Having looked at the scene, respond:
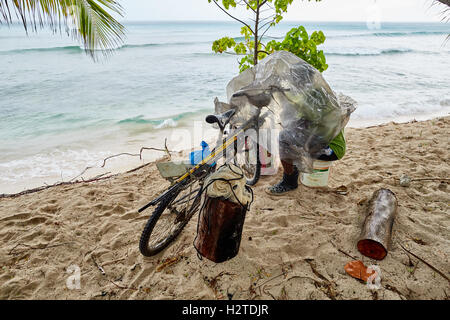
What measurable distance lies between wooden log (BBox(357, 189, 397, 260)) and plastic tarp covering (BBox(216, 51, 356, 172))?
0.70m

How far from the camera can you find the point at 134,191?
10.9 ft

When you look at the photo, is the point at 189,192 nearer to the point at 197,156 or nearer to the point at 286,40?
the point at 197,156

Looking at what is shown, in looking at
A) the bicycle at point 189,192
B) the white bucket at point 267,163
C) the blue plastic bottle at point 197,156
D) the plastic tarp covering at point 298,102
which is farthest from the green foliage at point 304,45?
the blue plastic bottle at point 197,156

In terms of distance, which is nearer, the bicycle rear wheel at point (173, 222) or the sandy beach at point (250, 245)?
the sandy beach at point (250, 245)

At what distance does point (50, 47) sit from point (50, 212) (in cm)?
2133

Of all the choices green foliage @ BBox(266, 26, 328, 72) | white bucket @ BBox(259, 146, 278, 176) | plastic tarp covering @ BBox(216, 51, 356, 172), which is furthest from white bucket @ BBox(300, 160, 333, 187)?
green foliage @ BBox(266, 26, 328, 72)

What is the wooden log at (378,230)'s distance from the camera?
203 cm

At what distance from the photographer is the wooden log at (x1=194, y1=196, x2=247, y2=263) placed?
190 centimetres

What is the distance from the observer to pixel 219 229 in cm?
194

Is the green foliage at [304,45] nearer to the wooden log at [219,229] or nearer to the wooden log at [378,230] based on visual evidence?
the wooden log at [378,230]

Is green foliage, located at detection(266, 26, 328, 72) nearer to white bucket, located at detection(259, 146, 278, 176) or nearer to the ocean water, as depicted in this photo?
white bucket, located at detection(259, 146, 278, 176)

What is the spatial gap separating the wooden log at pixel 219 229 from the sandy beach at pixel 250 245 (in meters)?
0.14

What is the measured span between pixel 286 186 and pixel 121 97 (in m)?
8.79
